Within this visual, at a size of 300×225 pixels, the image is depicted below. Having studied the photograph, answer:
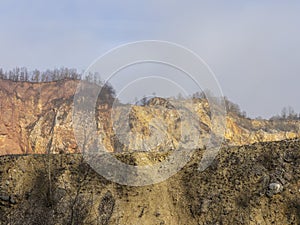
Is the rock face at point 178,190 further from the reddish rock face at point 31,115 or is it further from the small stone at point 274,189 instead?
the reddish rock face at point 31,115

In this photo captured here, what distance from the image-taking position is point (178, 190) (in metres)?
35.7

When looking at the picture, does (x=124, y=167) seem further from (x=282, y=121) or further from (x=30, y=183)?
(x=282, y=121)

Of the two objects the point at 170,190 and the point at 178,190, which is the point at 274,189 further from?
the point at 170,190

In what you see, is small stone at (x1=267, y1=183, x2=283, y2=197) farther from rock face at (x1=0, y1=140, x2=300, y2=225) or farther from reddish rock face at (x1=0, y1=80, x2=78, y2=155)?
reddish rock face at (x1=0, y1=80, x2=78, y2=155)

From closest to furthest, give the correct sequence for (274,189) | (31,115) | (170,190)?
(274,189) < (170,190) < (31,115)

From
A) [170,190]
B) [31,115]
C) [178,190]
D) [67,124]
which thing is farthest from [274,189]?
[31,115]

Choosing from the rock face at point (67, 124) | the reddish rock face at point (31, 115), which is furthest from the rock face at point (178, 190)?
the reddish rock face at point (31, 115)

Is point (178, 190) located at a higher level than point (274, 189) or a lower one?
lower

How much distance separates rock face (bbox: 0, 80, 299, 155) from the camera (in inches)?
2502

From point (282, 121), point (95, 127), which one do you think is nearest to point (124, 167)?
point (95, 127)

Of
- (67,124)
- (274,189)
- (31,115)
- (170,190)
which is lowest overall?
(170,190)

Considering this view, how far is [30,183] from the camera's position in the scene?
3578 cm

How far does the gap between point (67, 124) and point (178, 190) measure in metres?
37.1

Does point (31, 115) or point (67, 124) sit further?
point (31, 115)
